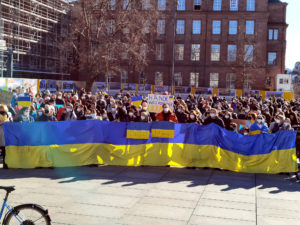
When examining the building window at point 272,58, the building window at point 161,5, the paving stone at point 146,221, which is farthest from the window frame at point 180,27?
the paving stone at point 146,221

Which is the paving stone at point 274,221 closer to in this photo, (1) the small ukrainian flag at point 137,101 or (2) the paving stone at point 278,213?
(2) the paving stone at point 278,213

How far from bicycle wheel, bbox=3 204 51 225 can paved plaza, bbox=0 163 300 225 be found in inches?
64.3

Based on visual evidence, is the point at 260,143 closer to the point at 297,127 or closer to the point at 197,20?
the point at 297,127

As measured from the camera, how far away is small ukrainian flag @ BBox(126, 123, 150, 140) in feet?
38.8

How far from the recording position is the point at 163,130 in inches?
465

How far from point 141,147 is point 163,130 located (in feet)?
2.77

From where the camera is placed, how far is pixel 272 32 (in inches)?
2309

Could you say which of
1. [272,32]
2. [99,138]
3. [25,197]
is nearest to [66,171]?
[99,138]

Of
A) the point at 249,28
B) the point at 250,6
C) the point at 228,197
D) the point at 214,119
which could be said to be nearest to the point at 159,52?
the point at 249,28

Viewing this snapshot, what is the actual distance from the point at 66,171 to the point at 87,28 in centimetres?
2785

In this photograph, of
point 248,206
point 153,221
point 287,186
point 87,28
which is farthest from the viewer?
point 87,28

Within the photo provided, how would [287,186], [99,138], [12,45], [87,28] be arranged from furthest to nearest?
[12,45] < [87,28] < [99,138] < [287,186]

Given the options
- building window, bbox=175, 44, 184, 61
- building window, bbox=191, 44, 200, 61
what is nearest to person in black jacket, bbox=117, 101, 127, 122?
building window, bbox=191, 44, 200, 61

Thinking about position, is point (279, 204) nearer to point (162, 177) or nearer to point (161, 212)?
point (161, 212)
